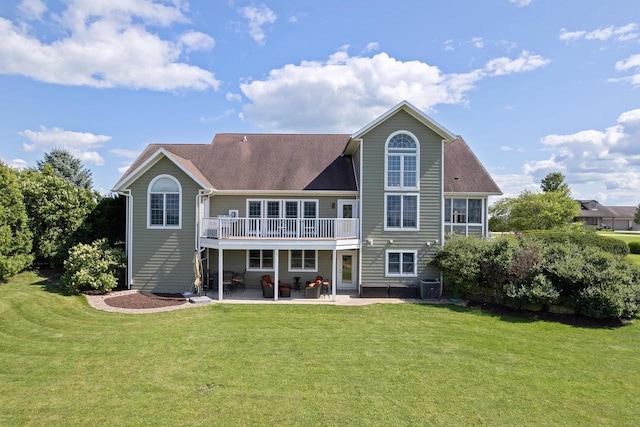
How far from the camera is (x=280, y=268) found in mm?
17062

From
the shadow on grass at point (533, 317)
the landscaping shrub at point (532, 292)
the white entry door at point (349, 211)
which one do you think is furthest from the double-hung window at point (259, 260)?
the landscaping shrub at point (532, 292)

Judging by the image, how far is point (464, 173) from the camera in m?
18.5

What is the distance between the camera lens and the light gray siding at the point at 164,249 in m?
15.4

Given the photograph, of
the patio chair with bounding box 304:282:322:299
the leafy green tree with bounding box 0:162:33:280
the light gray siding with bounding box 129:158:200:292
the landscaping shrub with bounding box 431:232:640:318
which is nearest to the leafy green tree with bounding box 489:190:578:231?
the landscaping shrub with bounding box 431:232:640:318

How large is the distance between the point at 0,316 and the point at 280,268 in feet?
33.9

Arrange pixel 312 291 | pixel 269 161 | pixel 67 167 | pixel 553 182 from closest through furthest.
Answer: pixel 312 291, pixel 269 161, pixel 67 167, pixel 553 182

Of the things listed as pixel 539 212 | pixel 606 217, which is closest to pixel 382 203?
pixel 539 212

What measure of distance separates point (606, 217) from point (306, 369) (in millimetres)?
96252

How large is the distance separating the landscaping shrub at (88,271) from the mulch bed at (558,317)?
15419 millimetres

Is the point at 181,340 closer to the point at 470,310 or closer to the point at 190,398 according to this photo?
the point at 190,398

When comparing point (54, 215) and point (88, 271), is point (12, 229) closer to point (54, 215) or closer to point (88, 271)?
point (54, 215)

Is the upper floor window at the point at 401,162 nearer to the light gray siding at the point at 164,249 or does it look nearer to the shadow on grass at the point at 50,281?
the light gray siding at the point at 164,249

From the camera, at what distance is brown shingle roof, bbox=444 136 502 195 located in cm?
1773

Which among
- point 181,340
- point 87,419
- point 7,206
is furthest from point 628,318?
point 7,206
